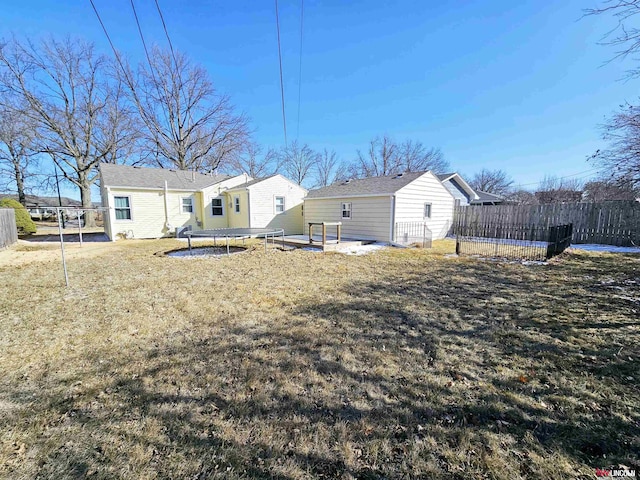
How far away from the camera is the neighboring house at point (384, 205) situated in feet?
39.4

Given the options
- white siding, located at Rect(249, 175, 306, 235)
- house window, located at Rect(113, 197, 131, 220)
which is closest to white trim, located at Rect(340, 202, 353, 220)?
white siding, located at Rect(249, 175, 306, 235)

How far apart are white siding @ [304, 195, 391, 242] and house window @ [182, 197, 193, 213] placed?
7367 mm

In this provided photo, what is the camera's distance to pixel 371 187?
1306 centimetres

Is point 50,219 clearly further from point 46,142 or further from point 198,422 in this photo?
point 198,422

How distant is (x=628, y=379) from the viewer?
8.49ft

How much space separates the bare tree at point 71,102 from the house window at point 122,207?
10.7m

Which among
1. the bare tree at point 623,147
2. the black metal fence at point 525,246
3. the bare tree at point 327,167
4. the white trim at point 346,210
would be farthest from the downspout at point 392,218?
the bare tree at point 327,167

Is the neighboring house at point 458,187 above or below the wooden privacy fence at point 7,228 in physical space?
above

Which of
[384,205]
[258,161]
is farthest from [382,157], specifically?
[384,205]

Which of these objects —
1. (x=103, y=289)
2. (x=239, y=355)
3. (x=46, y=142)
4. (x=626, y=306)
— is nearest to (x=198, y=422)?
(x=239, y=355)

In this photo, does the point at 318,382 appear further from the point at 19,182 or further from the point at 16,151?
the point at 19,182

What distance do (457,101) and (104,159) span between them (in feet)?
91.0

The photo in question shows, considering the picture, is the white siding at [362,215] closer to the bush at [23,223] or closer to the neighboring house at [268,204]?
the neighboring house at [268,204]

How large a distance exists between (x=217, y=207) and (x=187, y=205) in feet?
5.50
